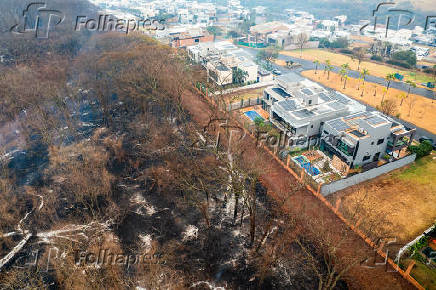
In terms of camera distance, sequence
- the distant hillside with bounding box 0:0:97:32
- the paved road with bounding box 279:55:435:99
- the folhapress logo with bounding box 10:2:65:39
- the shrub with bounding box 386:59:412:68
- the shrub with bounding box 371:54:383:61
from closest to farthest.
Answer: the paved road with bounding box 279:55:435:99
the shrub with bounding box 386:59:412:68
the folhapress logo with bounding box 10:2:65:39
the shrub with bounding box 371:54:383:61
the distant hillside with bounding box 0:0:97:32

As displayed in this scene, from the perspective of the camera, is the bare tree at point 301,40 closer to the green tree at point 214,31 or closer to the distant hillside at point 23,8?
the green tree at point 214,31

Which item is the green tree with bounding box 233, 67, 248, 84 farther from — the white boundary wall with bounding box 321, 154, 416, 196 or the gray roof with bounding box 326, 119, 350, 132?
the white boundary wall with bounding box 321, 154, 416, 196

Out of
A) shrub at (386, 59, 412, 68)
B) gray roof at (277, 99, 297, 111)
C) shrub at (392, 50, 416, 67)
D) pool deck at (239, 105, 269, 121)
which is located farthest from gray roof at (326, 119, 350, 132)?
shrub at (392, 50, 416, 67)

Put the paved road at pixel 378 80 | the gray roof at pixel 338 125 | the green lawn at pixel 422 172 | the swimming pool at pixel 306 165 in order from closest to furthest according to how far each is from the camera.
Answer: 1. the green lawn at pixel 422 172
2. the swimming pool at pixel 306 165
3. the gray roof at pixel 338 125
4. the paved road at pixel 378 80

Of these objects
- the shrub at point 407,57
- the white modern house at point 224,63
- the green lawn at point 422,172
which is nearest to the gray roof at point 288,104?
the green lawn at point 422,172

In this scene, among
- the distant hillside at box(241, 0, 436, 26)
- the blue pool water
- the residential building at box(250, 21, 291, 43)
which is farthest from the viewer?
the distant hillside at box(241, 0, 436, 26)

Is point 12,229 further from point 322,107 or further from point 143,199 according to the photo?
point 322,107

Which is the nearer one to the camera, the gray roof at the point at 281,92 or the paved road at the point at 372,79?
the gray roof at the point at 281,92

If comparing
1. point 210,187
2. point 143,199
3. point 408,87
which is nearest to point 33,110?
point 143,199
